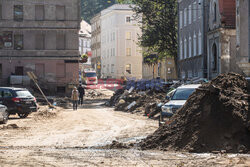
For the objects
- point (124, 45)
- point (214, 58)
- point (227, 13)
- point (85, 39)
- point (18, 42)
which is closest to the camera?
point (227, 13)

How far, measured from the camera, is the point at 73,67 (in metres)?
60.6

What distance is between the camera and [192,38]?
51.3 meters

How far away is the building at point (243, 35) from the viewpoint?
110 feet

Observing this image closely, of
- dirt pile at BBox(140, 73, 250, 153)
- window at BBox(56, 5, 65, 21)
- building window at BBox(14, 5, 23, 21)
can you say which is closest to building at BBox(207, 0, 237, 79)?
window at BBox(56, 5, 65, 21)

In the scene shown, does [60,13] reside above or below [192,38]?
above

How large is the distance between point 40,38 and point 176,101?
41502mm

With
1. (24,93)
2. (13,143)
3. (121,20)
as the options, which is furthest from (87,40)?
(13,143)

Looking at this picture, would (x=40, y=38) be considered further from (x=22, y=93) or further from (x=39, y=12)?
(x=22, y=93)

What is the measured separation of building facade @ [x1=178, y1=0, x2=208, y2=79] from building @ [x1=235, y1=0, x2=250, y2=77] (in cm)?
1120

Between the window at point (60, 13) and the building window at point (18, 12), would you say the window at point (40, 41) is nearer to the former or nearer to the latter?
the window at point (60, 13)

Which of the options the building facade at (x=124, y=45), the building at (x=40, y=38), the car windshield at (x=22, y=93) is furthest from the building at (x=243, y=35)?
the building facade at (x=124, y=45)

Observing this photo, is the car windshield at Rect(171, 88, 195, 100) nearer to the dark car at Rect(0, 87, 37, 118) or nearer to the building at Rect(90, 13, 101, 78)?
the dark car at Rect(0, 87, 37, 118)

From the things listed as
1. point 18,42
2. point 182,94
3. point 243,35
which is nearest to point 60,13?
point 18,42

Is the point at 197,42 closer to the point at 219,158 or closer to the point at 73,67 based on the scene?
the point at 73,67
